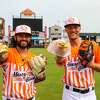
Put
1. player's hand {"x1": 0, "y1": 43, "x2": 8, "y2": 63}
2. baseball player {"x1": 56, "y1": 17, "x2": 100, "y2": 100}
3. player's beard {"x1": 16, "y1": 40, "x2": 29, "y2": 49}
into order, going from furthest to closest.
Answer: baseball player {"x1": 56, "y1": 17, "x2": 100, "y2": 100}
player's beard {"x1": 16, "y1": 40, "x2": 29, "y2": 49}
player's hand {"x1": 0, "y1": 43, "x2": 8, "y2": 63}

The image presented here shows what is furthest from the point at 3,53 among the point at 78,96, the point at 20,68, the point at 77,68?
the point at 78,96

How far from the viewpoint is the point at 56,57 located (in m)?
6.57

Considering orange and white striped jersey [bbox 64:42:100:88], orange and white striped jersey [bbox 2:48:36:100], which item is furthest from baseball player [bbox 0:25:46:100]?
orange and white striped jersey [bbox 64:42:100:88]

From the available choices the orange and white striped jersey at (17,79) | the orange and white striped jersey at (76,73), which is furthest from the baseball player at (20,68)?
the orange and white striped jersey at (76,73)

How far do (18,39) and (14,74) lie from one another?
19.9 inches

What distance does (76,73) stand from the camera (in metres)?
6.46

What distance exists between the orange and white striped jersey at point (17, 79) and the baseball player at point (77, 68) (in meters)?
0.58

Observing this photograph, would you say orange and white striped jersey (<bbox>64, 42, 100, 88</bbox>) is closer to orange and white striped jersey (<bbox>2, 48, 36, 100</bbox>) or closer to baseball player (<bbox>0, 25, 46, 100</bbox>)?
baseball player (<bbox>0, 25, 46, 100</bbox>)

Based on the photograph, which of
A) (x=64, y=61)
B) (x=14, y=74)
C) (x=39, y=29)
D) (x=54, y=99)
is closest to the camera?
(x=14, y=74)

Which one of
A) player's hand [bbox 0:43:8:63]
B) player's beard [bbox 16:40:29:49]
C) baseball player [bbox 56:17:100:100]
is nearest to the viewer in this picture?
player's hand [bbox 0:43:8:63]

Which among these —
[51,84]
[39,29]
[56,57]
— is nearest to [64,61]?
[56,57]

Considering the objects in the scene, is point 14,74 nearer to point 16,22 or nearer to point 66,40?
point 66,40

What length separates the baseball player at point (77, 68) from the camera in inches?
253

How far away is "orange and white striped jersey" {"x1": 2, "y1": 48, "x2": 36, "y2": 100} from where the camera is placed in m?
6.10
